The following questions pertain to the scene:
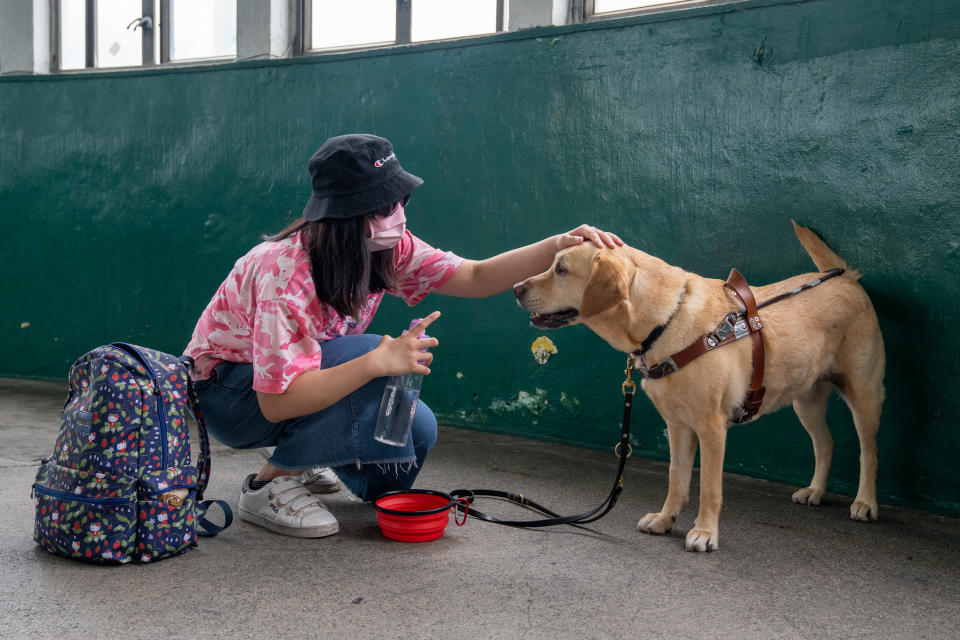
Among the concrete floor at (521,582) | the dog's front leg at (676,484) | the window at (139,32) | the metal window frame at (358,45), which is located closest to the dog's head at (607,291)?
the dog's front leg at (676,484)

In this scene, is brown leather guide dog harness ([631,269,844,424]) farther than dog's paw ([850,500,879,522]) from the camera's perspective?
No

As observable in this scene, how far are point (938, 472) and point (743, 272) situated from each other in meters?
0.99

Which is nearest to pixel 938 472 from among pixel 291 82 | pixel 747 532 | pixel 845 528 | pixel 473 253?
pixel 845 528

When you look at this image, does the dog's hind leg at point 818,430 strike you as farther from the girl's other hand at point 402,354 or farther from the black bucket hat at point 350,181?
the black bucket hat at point 350,181

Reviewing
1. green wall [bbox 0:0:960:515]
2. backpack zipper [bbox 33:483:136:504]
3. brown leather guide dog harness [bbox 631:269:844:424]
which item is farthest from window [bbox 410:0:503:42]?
backpack zipper [bbox 33:483:136:504]

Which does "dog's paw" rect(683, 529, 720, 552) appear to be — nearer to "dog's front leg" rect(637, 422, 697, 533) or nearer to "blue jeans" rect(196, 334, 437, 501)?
"dog's front leg" rect(637, 422, 697, 533)

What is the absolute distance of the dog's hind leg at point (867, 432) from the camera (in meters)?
2.61

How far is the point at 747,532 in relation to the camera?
2.46 meters

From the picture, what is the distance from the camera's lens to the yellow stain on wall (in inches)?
145

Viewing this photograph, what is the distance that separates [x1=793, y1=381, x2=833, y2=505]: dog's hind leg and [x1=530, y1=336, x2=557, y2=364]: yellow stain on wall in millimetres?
1198

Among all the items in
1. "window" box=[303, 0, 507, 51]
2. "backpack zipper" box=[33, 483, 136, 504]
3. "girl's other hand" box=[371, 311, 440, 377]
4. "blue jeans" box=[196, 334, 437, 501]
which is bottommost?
→ "backpack zipper" box=[33, 483, 136, 504]

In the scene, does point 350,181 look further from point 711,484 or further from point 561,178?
point 561,178

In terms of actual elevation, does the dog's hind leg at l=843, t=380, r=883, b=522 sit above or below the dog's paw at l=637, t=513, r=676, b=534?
above

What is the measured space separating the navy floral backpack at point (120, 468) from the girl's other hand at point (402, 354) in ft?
1.88
